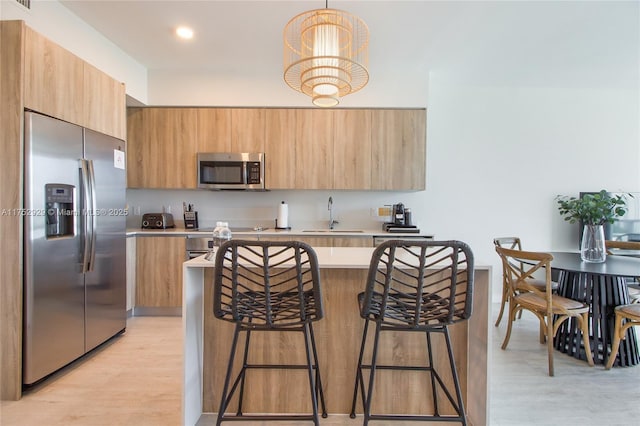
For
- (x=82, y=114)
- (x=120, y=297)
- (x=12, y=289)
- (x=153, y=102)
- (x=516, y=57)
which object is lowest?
(x=120, y=297)

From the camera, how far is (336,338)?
174 cm

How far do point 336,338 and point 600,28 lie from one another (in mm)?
3532

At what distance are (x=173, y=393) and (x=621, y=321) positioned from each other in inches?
126

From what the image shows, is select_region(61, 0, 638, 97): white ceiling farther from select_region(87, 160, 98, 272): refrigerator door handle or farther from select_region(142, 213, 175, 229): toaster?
select_region(142, 213, 175, 229): toaster

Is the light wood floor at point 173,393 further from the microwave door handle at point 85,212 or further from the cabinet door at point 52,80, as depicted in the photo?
the cabinet door at point 52,80

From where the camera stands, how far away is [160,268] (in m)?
3.26

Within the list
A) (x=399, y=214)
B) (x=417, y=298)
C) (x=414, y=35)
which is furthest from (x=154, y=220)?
(x=414, y=35)

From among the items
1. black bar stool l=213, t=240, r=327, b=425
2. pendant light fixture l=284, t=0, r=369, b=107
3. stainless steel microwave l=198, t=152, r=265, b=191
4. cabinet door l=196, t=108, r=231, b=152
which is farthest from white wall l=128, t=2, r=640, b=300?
black bar stool l=213, t=240, r=327, b=425

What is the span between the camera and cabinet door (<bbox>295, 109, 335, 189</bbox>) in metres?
3.54

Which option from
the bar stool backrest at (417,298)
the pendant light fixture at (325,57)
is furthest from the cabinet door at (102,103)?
the bar stool backrest at (417,298)

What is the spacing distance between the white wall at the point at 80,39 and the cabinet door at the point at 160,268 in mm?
1672

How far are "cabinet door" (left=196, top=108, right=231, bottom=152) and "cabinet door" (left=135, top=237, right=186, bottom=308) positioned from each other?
115 cm

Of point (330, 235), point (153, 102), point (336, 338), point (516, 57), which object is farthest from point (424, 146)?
point (153, 102)

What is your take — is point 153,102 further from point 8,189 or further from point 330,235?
point 330,235
